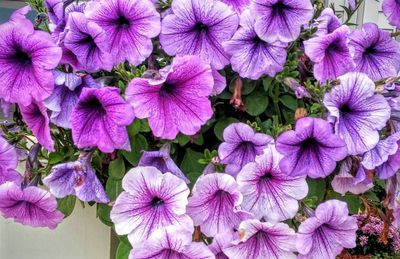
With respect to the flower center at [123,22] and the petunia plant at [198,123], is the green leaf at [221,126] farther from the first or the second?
the flower center at [123,22]

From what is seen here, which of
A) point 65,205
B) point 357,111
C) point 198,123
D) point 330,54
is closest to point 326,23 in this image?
point 330,54

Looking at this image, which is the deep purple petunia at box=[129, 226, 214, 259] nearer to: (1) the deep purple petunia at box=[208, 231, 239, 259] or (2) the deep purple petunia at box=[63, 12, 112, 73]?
(1) the deep purple petunia at box=[208, 231, 239, 259]

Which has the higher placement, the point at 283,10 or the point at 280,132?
the point at 283,10

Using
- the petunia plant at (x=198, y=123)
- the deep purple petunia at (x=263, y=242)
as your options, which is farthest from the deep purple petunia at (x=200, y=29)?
the deep purple petunia at (x=263, y=242)

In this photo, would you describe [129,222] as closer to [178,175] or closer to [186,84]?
[178,175]

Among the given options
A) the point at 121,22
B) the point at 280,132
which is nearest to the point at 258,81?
the point at 280,132

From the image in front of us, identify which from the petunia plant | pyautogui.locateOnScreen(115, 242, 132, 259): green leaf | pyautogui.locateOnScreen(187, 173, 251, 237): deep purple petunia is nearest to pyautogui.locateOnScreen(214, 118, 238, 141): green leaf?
the petunia plant
